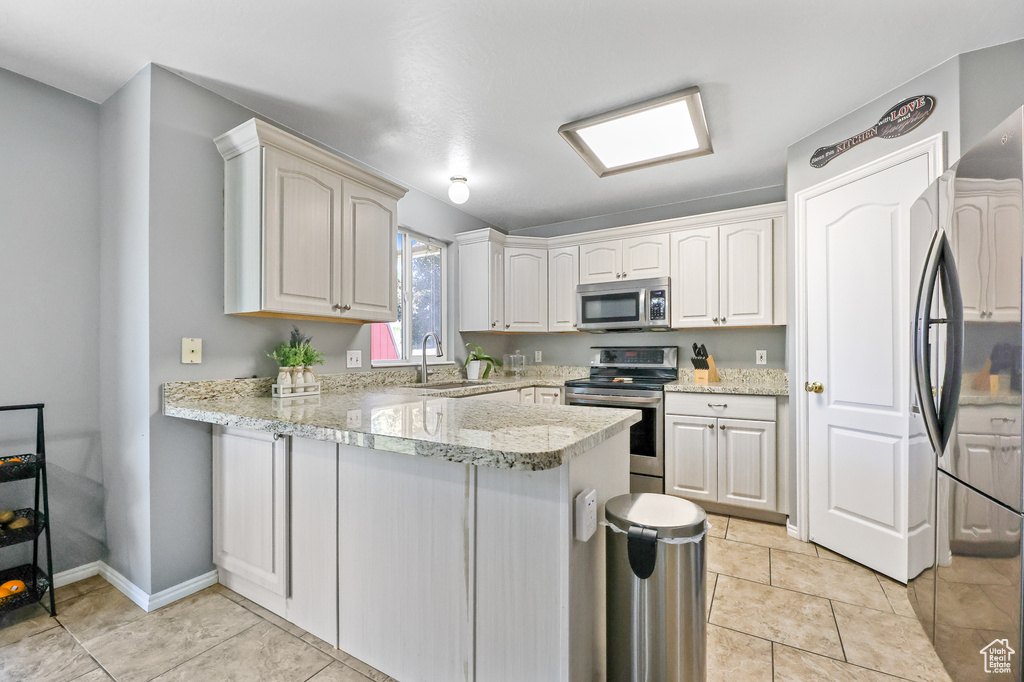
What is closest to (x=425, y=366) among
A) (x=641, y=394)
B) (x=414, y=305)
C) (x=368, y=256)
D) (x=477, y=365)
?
(x=414, y=305)

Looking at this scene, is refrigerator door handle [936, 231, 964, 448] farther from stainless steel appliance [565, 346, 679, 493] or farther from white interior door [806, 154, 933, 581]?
stainless steel appliance [565, 346, 679, 493]

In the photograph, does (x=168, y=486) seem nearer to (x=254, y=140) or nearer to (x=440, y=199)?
(x=254, y=140)

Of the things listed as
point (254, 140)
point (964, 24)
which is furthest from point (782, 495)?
point (254, 140)

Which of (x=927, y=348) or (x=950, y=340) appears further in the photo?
(x=927, y=348)

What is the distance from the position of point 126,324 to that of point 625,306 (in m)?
3.14

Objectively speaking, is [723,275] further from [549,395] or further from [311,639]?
[311,639]

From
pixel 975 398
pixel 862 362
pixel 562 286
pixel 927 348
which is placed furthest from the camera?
pixel 562 286

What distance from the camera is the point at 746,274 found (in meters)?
3.27

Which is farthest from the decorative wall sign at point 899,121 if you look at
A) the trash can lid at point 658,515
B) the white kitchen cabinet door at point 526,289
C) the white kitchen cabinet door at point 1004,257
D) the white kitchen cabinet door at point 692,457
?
the white kitchen cabinet door at point 526,289

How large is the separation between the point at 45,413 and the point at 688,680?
8.95 feet

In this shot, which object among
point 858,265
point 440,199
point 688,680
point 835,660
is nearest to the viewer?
point 688,680

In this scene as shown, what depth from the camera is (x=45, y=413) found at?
201 cm

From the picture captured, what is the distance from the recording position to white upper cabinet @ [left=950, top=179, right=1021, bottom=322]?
44.6 inches

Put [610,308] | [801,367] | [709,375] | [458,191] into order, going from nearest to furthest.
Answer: [801,367] < [458,191] < [709,375] < [610,308]
